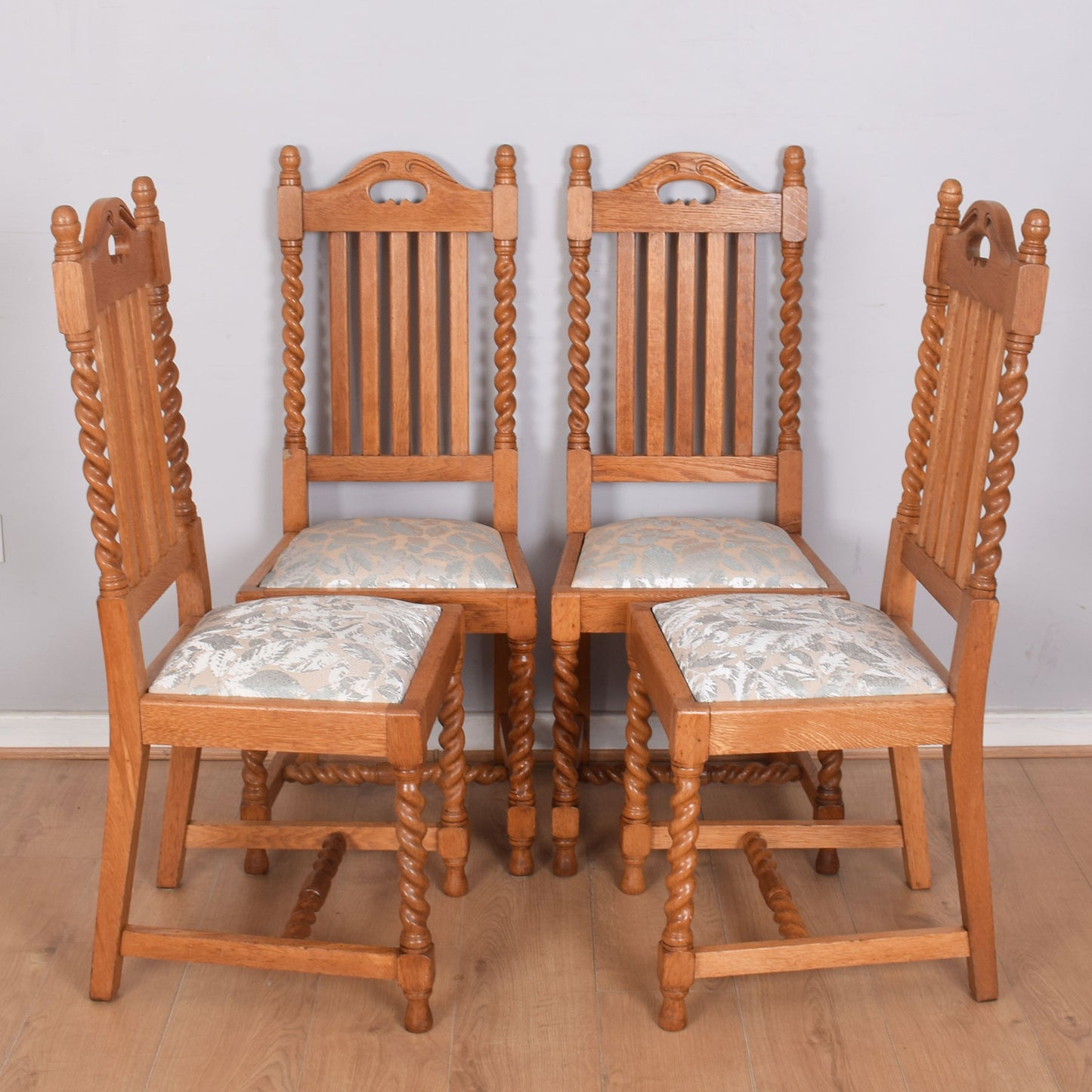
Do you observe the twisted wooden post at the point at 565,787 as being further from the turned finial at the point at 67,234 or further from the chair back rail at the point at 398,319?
the turned finial at the point at 67,234

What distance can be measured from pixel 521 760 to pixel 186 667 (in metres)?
0.65

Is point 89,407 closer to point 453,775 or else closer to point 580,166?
point 453,775

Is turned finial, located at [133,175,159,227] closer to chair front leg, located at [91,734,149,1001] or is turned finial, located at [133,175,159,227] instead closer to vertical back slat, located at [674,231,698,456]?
chair front leg, located at [91,734,149,1001]

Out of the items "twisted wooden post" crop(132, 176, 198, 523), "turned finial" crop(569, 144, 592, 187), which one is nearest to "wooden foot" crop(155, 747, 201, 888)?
"twisted wooden post" crop(132, 176, 198, 523)

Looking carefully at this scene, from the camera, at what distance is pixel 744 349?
2363 mm

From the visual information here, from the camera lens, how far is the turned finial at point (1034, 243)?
5.39 feet

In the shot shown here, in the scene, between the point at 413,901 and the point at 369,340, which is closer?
the point at 413,901

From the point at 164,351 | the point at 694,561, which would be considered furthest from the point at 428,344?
the point at 694,561

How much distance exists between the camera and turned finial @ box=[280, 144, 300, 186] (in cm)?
228

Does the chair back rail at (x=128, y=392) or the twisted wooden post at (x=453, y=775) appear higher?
the chair back rail at (x=128, y=392)

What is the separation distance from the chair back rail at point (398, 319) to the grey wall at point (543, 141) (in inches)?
3.3

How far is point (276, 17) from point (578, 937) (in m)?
1.63

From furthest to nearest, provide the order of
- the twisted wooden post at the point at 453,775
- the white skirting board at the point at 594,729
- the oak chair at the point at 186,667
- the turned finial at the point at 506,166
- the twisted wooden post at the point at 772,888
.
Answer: the white skirting board at the point at 594,729, the turned finial at the point at 506,166, the twisted wooden post at the point at 453,775, the twisted wooden post at the point at 772,888, the oak chair at the point at 186,667

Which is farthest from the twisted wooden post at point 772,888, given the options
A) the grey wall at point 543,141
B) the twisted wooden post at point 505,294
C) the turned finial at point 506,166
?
the turned finial at point 506,166
